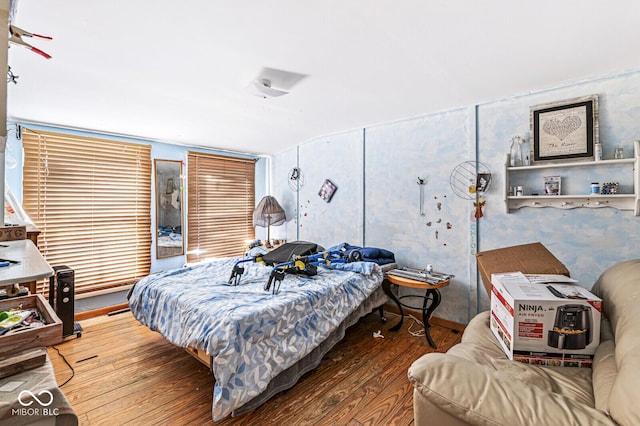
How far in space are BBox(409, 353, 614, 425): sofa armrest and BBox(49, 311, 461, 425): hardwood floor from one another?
3.13 feet

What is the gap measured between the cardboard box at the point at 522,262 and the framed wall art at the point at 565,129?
2.97 feet

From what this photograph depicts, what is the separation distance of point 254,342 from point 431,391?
3.86ft

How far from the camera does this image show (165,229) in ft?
13.1

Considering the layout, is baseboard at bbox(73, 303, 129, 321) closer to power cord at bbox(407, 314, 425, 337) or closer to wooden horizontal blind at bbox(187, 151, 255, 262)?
wooden horizontal blind at bbox(187, 151, 255, 262)

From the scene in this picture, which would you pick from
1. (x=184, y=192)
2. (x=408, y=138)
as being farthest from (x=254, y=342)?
(x=184, y=192)

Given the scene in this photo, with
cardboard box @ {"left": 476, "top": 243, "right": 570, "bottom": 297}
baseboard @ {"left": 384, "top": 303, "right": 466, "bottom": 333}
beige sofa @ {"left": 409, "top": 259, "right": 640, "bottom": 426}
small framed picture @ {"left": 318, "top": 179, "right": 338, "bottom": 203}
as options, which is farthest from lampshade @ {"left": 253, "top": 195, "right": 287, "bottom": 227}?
beige sofa @ {"left": 409, "top": 259, "right": 640, "bottom": 426}

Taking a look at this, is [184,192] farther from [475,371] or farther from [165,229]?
[475,371]

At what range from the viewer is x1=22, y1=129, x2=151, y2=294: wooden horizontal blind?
311 cm

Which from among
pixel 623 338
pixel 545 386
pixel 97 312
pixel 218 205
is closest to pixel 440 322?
pixel 545 386

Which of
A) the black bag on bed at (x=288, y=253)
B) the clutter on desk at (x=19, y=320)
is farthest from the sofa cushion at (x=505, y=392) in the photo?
the black bag on bed at (x=288, y=253)

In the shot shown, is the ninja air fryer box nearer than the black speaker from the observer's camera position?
Yes

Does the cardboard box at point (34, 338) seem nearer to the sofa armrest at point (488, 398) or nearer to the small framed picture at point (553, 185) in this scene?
the sofa armrest at point (488, 398)

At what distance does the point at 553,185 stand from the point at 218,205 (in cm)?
421

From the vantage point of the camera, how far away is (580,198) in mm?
2271
